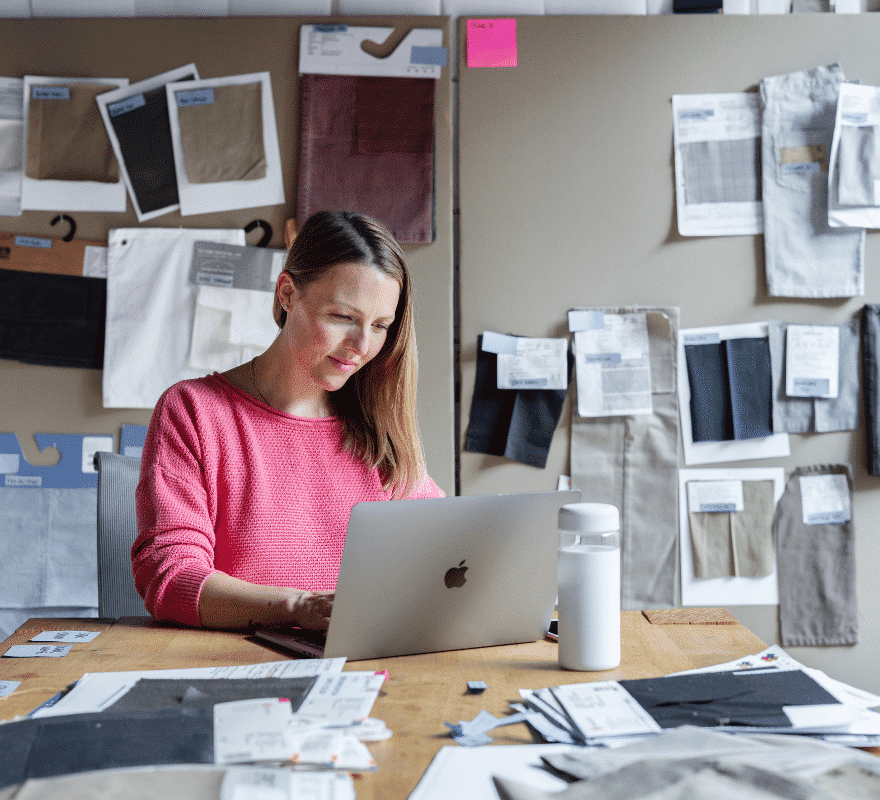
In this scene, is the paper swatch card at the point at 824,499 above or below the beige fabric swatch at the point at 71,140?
below

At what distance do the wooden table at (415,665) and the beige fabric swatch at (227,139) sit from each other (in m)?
1.29

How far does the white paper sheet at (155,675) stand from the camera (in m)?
0.80

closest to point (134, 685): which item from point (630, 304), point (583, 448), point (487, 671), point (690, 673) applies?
point (487, 671)

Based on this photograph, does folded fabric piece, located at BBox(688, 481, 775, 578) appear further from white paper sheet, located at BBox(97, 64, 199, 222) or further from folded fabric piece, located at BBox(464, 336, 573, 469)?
white paper sheet, located at BBox(97, 64, 199, 222)

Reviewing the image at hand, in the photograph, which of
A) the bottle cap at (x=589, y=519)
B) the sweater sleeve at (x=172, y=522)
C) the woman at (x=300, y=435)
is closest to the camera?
the bottle cap at (x=589, y=519)

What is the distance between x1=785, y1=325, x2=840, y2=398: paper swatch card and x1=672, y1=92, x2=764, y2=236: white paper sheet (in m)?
0.30

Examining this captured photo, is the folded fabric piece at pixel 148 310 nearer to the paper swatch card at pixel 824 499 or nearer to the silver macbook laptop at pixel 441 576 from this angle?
the silver macbook laptop at pixel 441 576

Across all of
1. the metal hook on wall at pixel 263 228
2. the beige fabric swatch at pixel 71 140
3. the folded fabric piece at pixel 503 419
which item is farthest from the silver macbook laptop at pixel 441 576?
the beige fabric swatch at pixel 71 140

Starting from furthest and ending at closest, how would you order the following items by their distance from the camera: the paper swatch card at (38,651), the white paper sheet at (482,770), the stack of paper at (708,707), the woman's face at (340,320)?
the woman's face at (340,320), the paper swatch card at (38,651), the stack of paper at (708,707), the white paper sheet at (482,770)

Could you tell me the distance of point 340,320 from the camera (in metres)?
1.40

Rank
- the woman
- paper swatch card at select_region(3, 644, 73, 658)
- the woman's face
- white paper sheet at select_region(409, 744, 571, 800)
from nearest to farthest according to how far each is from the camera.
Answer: white paper sheet at select_region(409, 744, 571, 800), paper swatch card at select_region(3, 644, 73, 658), the woman, the woman's face

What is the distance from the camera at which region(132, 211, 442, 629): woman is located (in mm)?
1249

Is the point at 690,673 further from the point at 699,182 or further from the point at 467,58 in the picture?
the point at 467,58

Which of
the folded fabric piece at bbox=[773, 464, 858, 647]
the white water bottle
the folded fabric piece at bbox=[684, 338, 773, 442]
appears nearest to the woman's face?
the white water bottle
